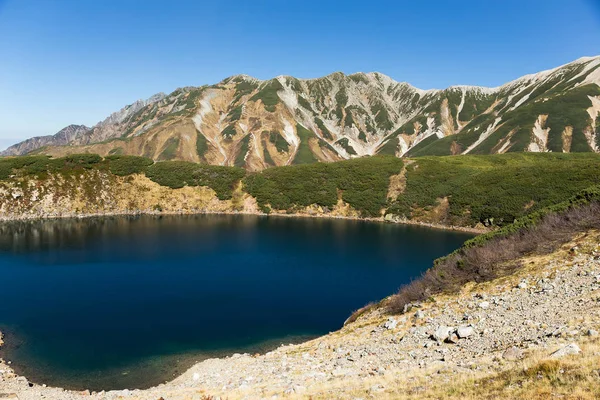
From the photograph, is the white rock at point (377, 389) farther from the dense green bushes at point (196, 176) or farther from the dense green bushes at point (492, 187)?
the dense green bushes at point (196, 176)

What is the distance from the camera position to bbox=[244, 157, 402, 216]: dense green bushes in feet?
376

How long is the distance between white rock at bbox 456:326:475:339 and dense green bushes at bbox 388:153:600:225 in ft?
256

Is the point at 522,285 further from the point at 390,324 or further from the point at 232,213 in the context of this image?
the point at 232,213

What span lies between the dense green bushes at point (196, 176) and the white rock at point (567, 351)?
112955mm

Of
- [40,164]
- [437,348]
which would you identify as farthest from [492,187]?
[40,164]

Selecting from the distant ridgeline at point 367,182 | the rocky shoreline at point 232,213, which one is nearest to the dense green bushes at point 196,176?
the distant ridgeline at point 367,182

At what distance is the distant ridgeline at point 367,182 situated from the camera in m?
92.1

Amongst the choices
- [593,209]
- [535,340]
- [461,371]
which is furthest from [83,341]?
[593,209]

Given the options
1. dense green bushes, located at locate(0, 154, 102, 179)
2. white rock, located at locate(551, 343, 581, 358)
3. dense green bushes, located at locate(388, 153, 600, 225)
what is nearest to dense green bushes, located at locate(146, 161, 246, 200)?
dense green bushes, located at locate(0, 154, 102, 179)

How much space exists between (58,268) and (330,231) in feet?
182

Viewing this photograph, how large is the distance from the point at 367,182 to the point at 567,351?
351 feet

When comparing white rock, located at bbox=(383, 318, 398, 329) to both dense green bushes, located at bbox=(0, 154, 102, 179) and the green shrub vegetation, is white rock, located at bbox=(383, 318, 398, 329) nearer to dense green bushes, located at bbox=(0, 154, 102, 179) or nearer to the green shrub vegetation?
the green shrub vegetation

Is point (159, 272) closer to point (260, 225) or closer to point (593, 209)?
point (260, 225)

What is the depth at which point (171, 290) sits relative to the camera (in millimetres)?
46094
